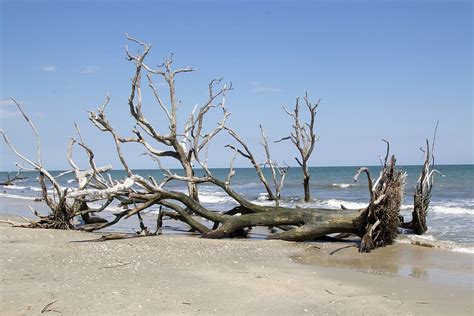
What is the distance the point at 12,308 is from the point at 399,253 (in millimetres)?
6517

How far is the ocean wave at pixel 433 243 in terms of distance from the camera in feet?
30.1

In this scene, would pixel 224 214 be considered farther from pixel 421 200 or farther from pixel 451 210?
pixel 451 210

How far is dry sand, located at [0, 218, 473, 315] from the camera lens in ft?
16.2

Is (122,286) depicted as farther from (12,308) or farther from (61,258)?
(61,258)

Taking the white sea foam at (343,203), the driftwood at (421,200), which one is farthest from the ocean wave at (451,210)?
the driftwood at (421,200)

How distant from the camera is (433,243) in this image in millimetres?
9656

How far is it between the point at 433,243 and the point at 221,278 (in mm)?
5330

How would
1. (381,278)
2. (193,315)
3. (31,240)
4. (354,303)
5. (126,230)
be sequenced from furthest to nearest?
(126,230)
(31,240)
(381,278)
(354,303)
(193,315)

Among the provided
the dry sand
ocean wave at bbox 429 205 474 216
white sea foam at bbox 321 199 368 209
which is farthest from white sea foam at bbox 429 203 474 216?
the dry sand

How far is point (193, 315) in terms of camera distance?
4629 mm

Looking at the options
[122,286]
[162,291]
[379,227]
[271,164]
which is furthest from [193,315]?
[271,164]

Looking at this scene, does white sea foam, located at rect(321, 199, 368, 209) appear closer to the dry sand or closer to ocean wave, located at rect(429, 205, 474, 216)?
ocean wave, located at rect(429, 205, 474, 216)

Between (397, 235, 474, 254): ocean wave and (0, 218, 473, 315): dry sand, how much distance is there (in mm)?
426

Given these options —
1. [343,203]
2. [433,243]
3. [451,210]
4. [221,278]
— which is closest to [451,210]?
[451,210]
